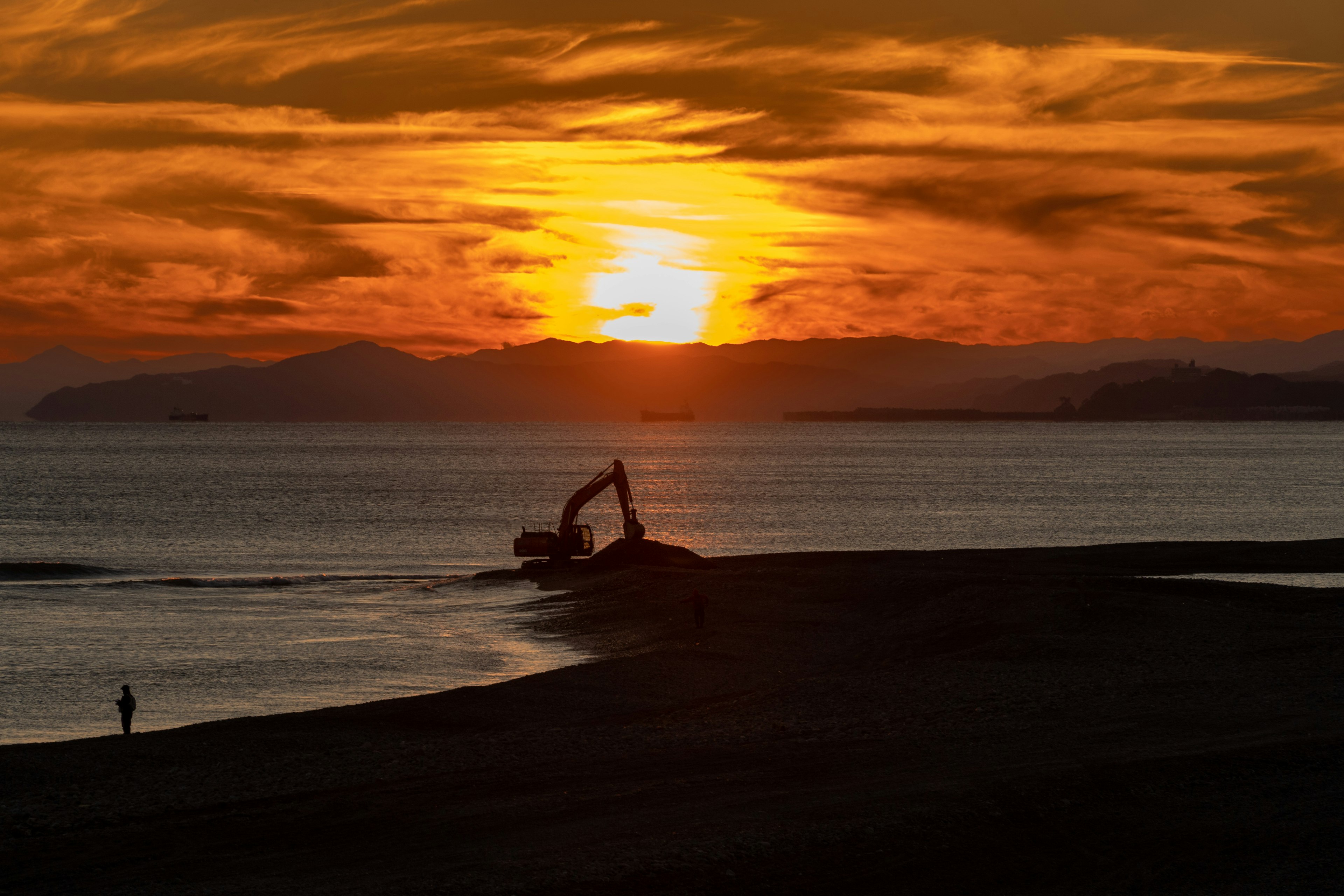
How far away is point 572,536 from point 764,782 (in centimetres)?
3841

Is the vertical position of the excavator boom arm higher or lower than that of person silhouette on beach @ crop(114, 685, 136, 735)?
higher

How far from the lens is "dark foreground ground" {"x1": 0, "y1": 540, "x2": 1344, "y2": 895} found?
1260cm

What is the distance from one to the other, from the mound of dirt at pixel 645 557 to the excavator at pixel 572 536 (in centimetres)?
84

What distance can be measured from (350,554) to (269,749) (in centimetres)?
4618

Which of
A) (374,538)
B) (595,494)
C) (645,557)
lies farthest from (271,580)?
(374,538)

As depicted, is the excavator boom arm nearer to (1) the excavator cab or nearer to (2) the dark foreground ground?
(1) the excavator cab

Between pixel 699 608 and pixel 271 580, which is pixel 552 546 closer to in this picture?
pixel 271 580

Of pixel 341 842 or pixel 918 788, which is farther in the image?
pixel 918 788

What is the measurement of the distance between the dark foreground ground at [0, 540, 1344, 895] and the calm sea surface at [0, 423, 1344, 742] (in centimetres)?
561

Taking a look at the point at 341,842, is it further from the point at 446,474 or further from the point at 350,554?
the point at 446,474

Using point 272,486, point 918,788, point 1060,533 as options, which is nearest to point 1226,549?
point 1060,533

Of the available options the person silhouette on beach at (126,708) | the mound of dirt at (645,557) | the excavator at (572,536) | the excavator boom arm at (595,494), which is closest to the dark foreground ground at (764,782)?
the person silhouette on beach at (126,708)

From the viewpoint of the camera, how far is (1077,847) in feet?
44.6

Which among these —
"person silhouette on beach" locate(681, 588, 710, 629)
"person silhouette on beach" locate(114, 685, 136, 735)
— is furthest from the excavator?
"person silhouette on beach" locate(114, 685, 136, 735)
